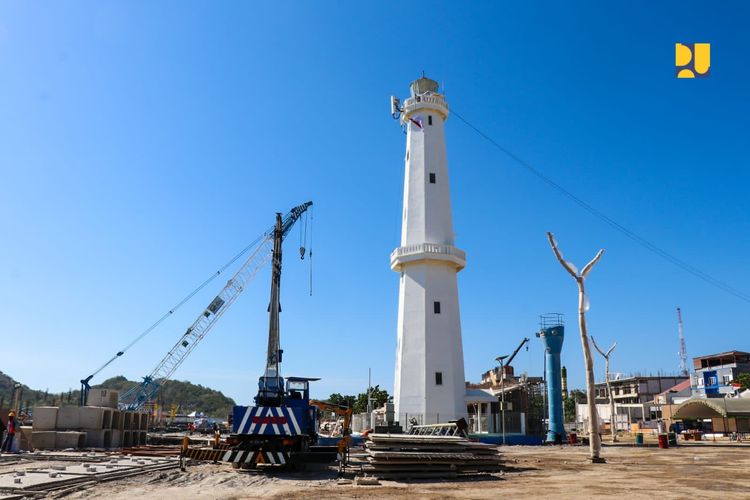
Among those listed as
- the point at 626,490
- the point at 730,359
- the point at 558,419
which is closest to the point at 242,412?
the point at 626,490

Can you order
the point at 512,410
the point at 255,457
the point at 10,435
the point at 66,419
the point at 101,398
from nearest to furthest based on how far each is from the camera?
the point at 255,457
the point at 10,435
the point at 66,419
the point at 101,398
the point at 512,410

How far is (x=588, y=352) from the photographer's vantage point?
86.4ft

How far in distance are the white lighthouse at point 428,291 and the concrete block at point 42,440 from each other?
60.3ft

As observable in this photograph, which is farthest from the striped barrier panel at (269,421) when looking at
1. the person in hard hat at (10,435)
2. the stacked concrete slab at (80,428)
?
the stacked concrete slab at (80,428)

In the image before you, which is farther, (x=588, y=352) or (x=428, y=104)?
(x=428, y=104)

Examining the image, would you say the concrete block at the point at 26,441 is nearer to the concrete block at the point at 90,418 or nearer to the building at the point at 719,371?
the concrete block at the point at 90,418

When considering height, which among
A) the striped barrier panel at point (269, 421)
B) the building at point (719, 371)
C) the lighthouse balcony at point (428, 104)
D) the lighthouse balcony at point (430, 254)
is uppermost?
the lighthouse balcony at point (428, 104)

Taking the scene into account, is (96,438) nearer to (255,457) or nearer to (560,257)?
(255,457)

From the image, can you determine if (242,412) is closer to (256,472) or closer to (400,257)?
(256,472)

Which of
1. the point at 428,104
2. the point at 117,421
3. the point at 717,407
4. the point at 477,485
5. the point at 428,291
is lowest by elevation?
the point at 477,485

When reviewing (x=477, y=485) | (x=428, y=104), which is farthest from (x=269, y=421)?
(x=428, y=104)

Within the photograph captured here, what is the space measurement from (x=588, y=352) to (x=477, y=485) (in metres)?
12.4

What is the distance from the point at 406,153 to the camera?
40.7 m

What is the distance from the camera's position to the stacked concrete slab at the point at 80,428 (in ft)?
92.2
